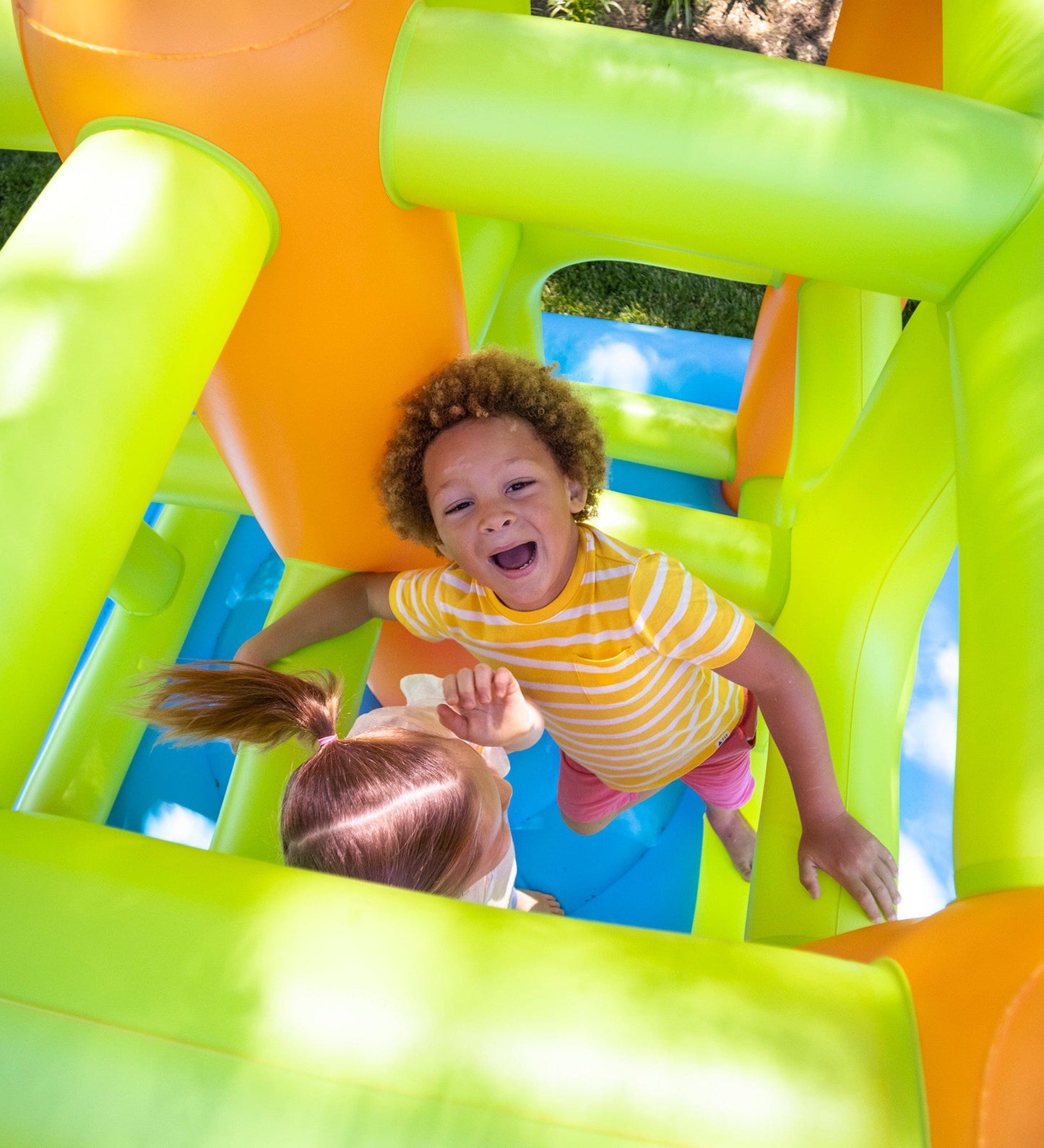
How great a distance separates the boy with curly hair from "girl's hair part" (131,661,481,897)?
155mm

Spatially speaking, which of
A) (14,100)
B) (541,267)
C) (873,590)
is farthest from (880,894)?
(541,267)

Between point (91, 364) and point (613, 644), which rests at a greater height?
point (613, 644)

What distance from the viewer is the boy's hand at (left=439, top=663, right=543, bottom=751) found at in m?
1.01

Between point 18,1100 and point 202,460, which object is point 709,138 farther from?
point 202,460

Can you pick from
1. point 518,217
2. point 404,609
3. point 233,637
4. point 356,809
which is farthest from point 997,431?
point 233,637

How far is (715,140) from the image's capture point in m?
0.73

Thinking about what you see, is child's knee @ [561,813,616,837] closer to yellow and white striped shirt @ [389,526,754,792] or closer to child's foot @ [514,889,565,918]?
child's foot @ [514,889,565,918]

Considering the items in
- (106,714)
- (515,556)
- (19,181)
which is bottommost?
(106,714)

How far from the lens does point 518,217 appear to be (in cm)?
82

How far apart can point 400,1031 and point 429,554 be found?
3.02 ft

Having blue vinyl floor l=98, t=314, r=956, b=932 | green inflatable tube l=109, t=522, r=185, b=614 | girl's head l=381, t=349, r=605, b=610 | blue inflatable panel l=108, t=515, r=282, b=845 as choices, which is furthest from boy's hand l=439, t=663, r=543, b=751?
green inflatable tube l=109, t=522, r=185, b=614

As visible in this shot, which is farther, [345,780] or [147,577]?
[147,577]

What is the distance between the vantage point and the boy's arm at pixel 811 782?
892 millimetres

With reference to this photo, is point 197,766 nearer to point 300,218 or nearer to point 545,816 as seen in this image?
point 545,816
